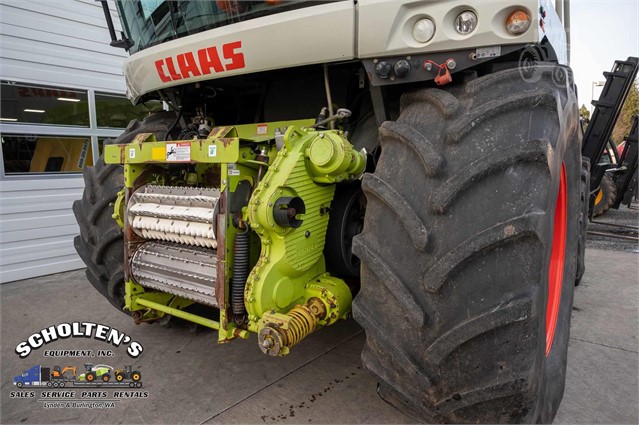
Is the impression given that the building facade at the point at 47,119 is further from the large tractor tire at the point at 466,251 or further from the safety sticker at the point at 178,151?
the large tractor tire at the point at 466,251

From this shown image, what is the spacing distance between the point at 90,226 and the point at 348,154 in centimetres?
178

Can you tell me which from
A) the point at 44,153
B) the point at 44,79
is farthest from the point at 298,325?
the point at 44,79

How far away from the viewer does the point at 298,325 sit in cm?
178

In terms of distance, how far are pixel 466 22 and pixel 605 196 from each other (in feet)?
29.3

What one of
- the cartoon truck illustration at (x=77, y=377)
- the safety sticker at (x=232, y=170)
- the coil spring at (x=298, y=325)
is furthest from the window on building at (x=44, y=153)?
the coil spring at (x=298, y=325)

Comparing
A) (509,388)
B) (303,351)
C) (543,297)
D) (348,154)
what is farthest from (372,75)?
(303,351)

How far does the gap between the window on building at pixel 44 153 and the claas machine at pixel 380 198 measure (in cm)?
276

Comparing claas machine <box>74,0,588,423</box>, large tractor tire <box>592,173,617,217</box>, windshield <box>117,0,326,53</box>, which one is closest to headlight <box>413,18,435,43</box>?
claas machine <box>74,0,588,423</box>

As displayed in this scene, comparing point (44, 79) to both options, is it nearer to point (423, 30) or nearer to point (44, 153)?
point (44, 153)

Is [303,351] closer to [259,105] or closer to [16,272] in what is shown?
[259,105]

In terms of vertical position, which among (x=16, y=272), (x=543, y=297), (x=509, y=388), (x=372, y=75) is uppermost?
(x=372, y=75)

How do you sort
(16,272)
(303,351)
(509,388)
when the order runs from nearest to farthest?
(509,388)
(303,351)
(16,272)

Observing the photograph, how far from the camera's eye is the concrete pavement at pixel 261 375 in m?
A: 2.12

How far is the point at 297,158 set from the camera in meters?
1.85
